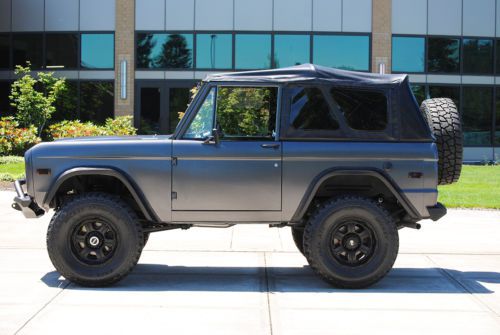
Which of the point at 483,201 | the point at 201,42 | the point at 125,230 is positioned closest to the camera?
the point at 125,230

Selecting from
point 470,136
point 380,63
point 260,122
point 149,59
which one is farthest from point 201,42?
point 260,122

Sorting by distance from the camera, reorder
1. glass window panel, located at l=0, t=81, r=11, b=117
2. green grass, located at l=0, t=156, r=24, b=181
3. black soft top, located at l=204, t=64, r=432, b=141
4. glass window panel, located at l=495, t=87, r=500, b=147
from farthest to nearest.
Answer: glass window panel, located at l=495, t=87, r=500, b=147 < glass window panel, located at l=0, t=81, r=11, b=117 < green grass, located at l=0, t=156, r=24, b=181 < black soft top, located at l=204, t=64, r=432, b=141

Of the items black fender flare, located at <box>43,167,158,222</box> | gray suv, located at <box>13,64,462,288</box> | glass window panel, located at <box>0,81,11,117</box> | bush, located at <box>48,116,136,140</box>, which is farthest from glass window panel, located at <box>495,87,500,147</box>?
black fender flare, located at <box>43,167,158,222</box>

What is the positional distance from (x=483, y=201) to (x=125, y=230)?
9.33 metres

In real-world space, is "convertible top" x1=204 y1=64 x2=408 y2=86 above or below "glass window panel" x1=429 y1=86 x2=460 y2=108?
below

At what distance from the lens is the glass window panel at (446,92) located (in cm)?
2636

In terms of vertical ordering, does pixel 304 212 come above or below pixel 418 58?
below

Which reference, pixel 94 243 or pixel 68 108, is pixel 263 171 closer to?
pixel 94 243

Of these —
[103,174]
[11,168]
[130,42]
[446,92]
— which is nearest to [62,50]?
[130,42]

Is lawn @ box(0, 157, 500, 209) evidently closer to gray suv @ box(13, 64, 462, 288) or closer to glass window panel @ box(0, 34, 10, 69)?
gray suv @ box(13, 64, 462, 288)

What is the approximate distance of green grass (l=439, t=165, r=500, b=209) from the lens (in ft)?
44.3

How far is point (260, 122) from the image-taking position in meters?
6.79

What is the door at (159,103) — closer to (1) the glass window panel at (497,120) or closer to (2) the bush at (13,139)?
(2) the bush at (13,139)

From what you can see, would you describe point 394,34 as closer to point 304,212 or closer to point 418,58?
point 418,58
